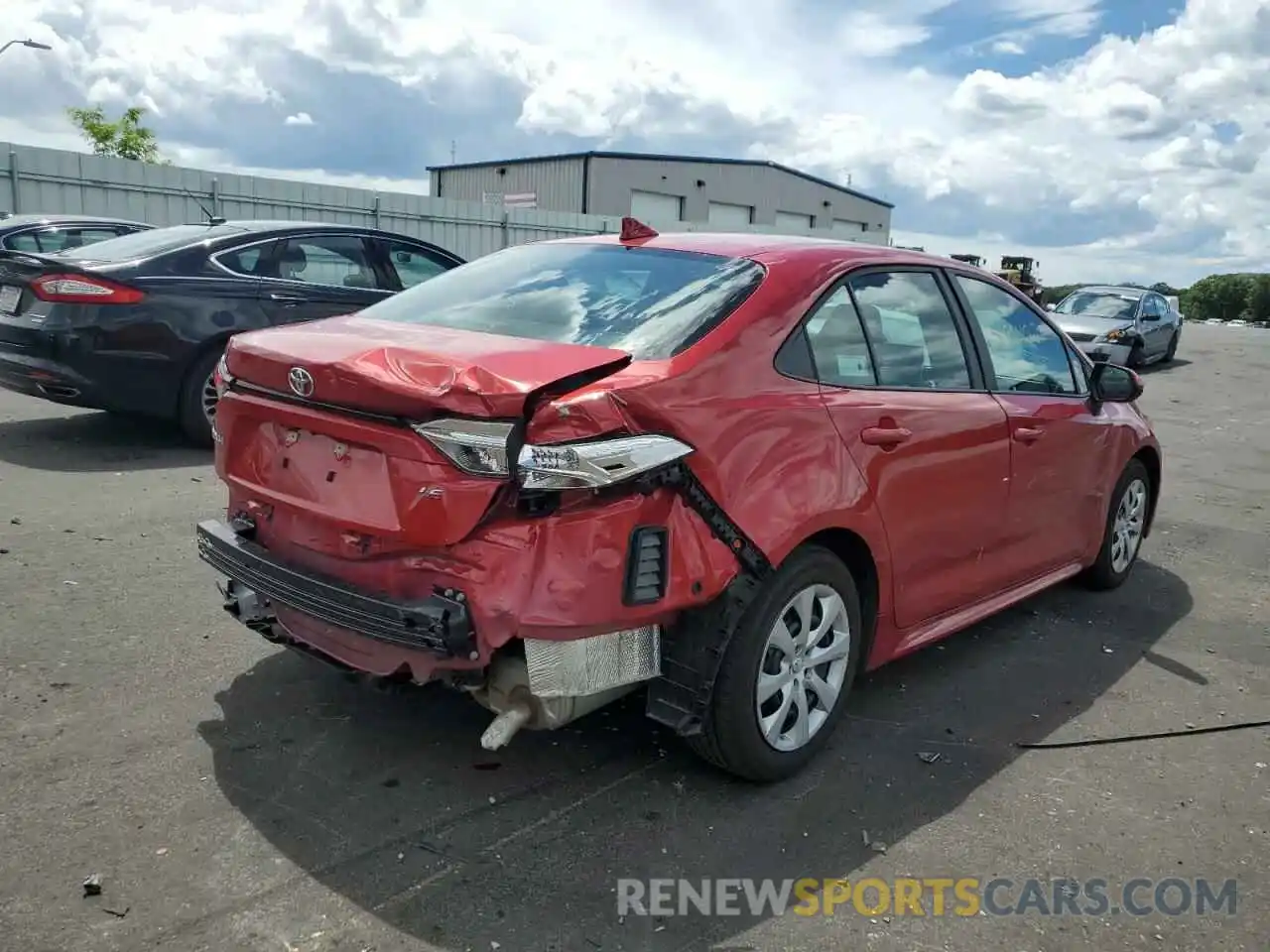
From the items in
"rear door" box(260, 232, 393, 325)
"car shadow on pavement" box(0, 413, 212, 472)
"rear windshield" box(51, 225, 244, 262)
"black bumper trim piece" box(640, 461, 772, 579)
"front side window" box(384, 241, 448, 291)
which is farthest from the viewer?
"front side window" box(384, 241, 448, 291)

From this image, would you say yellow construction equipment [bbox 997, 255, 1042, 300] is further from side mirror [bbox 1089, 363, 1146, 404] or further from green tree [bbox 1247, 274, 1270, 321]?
green tree [bbox 1247, 274, 1270, 321]

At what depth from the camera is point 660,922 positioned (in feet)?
9.05

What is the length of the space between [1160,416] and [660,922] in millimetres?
12572

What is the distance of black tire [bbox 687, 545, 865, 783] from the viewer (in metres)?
3.19

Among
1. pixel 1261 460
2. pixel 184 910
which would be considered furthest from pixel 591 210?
pixel 184 910

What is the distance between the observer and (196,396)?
7.41 metres

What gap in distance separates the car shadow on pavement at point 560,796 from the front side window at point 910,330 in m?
1.26

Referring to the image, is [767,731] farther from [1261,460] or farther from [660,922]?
→ [1261,460]

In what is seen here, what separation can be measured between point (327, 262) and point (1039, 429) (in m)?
5.63

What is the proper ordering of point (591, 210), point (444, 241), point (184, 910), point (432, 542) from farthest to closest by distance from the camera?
point (591, 210) → point (444, 241) → point (432, 542) → point (184, 910)

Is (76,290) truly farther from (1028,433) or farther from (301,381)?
(1028,433)

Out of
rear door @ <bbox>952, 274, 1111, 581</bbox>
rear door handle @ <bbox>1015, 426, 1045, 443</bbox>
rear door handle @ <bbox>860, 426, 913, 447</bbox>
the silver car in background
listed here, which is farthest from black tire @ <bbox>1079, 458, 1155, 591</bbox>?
the silver car in background

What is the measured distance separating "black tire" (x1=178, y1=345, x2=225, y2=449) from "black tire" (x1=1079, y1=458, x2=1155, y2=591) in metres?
5.67

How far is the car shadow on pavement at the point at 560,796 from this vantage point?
2.78 m
